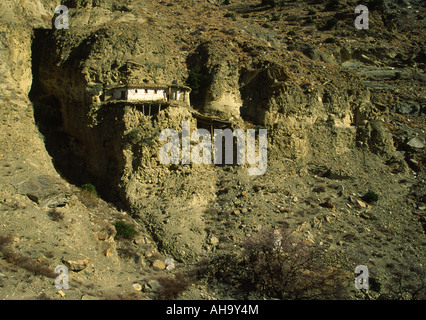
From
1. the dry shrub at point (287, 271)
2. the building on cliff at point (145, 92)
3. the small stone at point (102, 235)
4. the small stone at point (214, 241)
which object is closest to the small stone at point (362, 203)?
the dry shrub at point (287, 271)

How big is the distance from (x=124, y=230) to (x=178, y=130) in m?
7.76

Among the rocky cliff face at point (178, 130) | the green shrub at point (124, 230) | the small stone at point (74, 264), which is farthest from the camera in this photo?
the rocky cliff face at point (178, 130)

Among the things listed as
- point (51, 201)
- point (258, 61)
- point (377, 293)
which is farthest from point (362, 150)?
point (51, 201)

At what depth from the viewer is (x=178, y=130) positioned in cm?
2688

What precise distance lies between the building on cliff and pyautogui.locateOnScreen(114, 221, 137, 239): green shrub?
28.9ft

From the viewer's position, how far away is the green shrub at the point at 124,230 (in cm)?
2316

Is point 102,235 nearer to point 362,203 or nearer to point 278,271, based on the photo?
point 278,271

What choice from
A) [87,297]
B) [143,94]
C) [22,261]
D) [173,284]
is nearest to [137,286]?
[173,284]

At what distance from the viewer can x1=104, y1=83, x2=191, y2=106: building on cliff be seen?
27.1m

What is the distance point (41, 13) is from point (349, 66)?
30998 mm

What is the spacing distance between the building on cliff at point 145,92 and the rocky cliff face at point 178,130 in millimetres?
778

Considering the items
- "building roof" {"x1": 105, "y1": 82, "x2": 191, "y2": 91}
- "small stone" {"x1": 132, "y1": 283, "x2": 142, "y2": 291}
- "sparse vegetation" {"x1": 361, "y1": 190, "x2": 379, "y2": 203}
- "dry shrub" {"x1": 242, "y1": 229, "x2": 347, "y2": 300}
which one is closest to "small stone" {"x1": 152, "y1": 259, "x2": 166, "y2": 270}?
"small stone" {"x1": 132, "y1": 283, "x2": 142, "y2": 291}

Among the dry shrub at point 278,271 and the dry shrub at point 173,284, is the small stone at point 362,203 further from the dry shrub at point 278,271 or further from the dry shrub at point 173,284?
the dry shrub at point 173,284

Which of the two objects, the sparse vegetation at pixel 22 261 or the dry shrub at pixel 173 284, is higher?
the sparse vegetation at pixel 22 261
